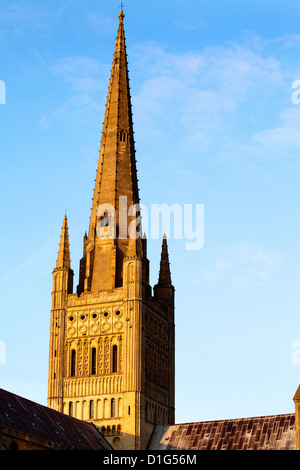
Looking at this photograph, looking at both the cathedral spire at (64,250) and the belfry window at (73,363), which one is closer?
the belfry window at (73,363)

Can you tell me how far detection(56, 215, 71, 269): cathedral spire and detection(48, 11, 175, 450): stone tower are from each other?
95 millimetres

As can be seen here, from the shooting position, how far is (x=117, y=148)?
94438mm

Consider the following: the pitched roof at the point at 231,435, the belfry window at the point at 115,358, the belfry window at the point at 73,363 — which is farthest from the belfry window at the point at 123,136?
the pitched roof at the point at 231,435

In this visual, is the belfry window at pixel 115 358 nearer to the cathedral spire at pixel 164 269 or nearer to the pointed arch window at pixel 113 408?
the pointed arch window at pixel 113 408

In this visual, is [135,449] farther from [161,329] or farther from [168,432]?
[161,329]

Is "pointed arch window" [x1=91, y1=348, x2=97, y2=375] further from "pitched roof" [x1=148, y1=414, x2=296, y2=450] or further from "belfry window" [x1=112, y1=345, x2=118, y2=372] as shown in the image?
"pitched roof" [x1=148, y1=414, x2=296, y2=450]

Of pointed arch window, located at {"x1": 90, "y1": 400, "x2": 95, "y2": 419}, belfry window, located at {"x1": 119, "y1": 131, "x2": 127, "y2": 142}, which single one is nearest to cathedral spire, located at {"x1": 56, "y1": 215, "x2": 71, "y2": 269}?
belfry window, located at {"x1": 119, "y1": 131, "x2": 127, "y2": 142}

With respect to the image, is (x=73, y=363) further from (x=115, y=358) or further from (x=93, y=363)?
(x=115, y=358)

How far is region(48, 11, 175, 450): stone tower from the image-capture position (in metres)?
83.0

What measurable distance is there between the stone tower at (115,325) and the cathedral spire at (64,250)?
0.10 m

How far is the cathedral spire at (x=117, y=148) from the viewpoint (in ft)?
302

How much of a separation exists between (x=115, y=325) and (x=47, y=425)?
1330 cm

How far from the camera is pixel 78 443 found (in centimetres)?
7688
